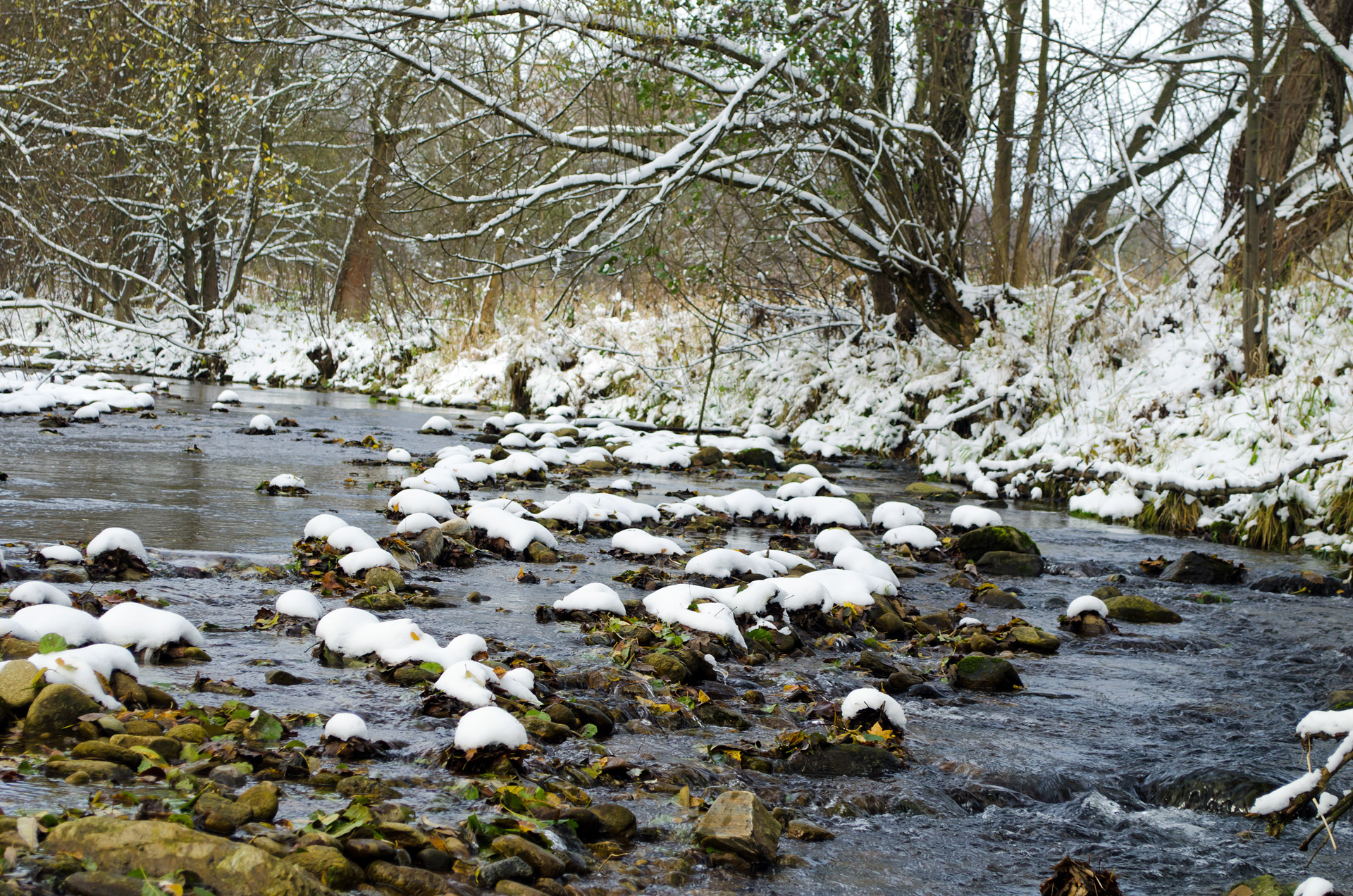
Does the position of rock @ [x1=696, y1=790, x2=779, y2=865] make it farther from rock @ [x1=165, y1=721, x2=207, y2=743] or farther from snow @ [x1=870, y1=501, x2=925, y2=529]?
snow @ [x1=870, y1=501, x2=925, y2=529]

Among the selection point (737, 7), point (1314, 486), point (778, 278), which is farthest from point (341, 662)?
point (778, 278)

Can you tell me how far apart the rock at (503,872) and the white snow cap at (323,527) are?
3.16 metres

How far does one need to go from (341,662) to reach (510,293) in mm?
15828

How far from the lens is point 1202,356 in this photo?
845 cm

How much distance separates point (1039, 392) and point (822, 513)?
391 centimetres

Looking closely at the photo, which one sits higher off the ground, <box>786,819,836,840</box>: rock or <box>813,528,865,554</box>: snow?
<box>813,528,865,554</box>: snow

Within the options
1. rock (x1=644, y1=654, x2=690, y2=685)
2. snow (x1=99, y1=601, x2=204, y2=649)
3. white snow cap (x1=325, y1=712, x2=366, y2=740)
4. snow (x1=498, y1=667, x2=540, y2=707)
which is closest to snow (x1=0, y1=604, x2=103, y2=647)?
snow (x1=99, y1=601, x2=204, y2=649)

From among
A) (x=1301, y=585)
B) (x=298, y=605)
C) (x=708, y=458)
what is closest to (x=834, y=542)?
(x=1301, y=585)

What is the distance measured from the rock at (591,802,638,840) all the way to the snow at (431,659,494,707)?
676 mm

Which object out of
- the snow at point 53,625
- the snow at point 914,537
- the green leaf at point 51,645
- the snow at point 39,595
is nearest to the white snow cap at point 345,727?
the green leaf at point 51,645

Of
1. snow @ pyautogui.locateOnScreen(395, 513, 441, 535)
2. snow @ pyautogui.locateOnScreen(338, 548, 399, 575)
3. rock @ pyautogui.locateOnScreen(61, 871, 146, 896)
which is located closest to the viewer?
rock @ pyautogui.locateOnScreen(61, 871, 146, 896)

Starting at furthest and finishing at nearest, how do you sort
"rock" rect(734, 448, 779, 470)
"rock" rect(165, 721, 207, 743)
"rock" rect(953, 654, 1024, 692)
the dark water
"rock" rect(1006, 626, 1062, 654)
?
"rock" rect(734, 448, 779, 470)
"rock" rect(1006, 626, 1062, 654)
"rock" rect(953, 654, 1024, 692)
"rock" rect(165, 721, 207, 743)
the dark water

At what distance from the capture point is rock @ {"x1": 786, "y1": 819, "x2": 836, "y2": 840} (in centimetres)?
242

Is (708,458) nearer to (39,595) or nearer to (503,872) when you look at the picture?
(39,595)
